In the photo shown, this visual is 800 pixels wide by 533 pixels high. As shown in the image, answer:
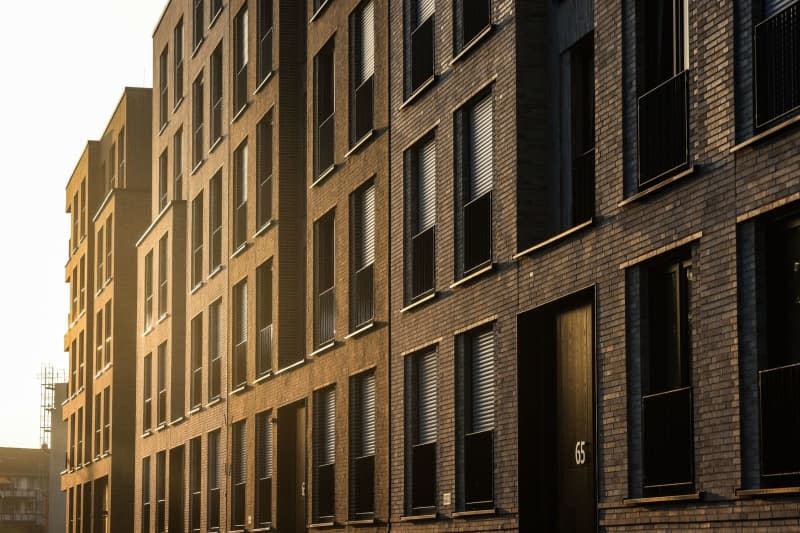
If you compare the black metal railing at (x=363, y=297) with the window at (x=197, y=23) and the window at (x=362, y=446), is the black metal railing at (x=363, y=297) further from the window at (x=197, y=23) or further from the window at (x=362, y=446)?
the window at (x=197, y=23)

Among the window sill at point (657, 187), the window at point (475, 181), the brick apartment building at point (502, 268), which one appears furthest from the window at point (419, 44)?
the window sill at point (657, 187)

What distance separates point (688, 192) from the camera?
16.1 meters

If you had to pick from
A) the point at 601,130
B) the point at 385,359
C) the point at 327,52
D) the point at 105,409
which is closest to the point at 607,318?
the point at 601,130

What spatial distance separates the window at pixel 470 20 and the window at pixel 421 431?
5.05 metres

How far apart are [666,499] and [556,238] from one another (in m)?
4.36

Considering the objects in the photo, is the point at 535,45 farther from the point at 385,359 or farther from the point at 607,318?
the point at 385,359

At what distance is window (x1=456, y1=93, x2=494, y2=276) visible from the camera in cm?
2225

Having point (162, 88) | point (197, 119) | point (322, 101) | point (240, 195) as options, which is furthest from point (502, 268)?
point (162, 88)

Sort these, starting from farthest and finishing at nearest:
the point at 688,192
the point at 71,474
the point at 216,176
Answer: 1. the point at 71,474
2. the point at 216,176
3. the point at 688,192

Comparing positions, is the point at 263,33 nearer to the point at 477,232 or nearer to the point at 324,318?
the point at 324,318

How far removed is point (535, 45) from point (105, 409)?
135 ft

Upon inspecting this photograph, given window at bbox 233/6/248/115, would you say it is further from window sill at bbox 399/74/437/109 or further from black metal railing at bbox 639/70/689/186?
black metal railing at bbox 639/70/689/186

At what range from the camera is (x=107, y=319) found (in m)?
59.9

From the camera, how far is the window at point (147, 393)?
49531mm
